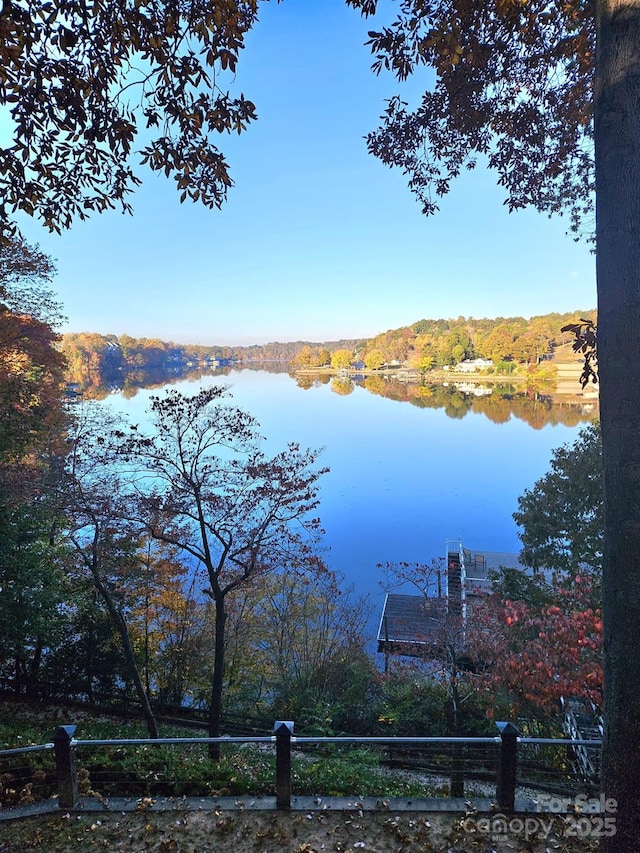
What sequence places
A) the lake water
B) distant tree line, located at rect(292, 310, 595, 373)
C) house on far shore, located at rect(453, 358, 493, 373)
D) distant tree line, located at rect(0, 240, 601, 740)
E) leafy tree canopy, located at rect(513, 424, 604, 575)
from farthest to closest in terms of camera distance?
house on far shore, located at rect(453, 358, 493, 373), distant tree line, located at rect(292, 310, 595, 373), the lake water, leafy tree canopy, located at rect(513, 424, 604, 575), distant tree line, located at rect(0, 240, 601, 740)

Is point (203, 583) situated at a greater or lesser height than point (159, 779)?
lesser

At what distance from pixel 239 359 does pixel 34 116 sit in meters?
82.8

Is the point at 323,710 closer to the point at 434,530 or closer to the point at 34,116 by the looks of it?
the point at 34,116

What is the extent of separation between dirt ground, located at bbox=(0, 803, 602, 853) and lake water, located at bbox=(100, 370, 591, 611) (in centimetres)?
544

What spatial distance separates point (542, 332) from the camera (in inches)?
1756

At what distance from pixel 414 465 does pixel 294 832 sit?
2235cm

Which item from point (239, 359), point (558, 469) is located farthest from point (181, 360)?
point (558, 469)

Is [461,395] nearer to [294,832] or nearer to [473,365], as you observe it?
[473,365]

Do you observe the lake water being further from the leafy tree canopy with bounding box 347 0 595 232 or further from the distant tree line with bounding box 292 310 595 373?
the distant tree line with bounding box 292 310 595 373

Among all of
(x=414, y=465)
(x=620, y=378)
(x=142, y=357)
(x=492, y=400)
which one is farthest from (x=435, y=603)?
(x=142, y=357)

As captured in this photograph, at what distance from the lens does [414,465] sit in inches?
955

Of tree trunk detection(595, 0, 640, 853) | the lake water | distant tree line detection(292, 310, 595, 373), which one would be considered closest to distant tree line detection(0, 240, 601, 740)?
the lake water

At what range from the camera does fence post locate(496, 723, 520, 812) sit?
2.77 m

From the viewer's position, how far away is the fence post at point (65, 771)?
9.27 feet
